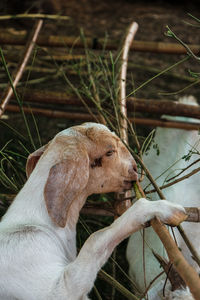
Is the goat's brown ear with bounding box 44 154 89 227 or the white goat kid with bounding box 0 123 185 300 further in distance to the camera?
the goat's brown ear with bounding box 44 154 89 227

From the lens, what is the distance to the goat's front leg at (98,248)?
178cm

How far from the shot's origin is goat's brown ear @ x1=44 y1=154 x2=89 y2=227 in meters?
1.95

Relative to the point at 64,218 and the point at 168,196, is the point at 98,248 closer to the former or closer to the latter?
the point at 64,218

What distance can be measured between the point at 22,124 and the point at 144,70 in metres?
1.71

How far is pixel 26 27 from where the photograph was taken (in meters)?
6.85

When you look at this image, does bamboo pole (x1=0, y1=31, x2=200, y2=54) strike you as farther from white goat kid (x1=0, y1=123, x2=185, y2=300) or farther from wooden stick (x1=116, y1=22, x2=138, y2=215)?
white goat kid (x1=0, y1=123, x2=185, y2=300)

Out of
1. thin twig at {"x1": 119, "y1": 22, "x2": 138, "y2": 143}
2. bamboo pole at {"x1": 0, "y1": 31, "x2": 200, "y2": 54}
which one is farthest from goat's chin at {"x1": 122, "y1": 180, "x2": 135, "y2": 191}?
bamboo pole at {"x1": 0, "y1": 31, "x2": 200, "y2": 54}

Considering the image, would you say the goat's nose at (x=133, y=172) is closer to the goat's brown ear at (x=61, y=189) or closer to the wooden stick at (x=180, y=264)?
the goat's brown ear at (x=61, y=189)

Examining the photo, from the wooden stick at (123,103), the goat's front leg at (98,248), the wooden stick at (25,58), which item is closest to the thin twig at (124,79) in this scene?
the wooden stick at (123,103)

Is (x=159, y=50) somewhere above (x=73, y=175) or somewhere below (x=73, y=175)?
below

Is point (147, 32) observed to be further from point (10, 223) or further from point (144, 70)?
point (10, 223)

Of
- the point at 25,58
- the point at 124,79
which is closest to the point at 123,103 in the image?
the point at 124,79

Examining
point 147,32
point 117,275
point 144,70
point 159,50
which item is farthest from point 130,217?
point 147,32

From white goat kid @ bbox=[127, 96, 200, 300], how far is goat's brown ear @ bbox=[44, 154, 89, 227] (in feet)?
2.04
